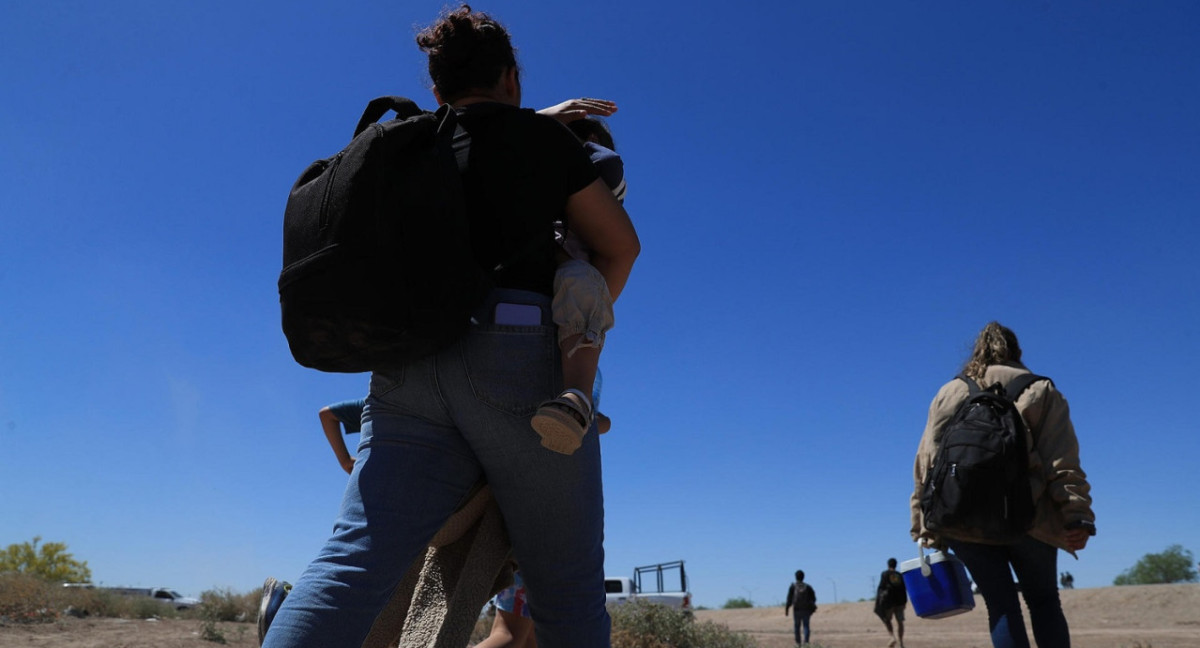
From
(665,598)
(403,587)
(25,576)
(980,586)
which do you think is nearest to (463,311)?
(403,587)

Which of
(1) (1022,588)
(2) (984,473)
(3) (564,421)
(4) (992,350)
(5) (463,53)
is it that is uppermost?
(4) (992,350)

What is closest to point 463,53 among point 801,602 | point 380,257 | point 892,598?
point 380,257

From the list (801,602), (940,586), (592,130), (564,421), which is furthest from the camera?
(801,602)

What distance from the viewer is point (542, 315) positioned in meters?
1.93

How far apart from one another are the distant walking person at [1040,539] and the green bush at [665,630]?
6672 mm

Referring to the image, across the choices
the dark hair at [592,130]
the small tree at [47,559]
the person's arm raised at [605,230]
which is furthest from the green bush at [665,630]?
the small tree at [47,559]

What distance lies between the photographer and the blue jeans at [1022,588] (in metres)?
4.06

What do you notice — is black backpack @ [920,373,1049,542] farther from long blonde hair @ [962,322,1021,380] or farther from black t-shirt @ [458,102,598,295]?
black t-shirt @ [458,102,598,295]

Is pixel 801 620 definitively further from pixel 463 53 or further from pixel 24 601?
pixel 463 53

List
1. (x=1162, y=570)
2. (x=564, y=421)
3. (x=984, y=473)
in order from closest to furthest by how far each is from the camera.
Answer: (x=564, y=421) < (x=984, y=473) < (x=1162, y=570)

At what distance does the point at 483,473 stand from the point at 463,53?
1.03 m

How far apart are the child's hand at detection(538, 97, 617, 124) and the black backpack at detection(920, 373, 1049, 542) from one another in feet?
8.52

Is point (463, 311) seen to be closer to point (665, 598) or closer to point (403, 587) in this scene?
point (403, 587)

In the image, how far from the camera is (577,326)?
190cm
